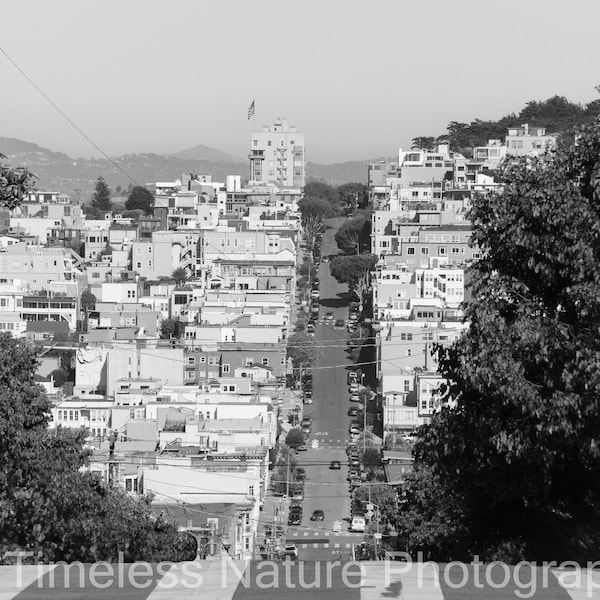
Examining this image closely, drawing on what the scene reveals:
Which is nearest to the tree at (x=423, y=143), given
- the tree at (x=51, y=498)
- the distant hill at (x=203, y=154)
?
the tree at (x=51, y=498)

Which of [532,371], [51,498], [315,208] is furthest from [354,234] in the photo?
[532,371]

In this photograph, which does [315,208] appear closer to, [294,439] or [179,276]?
[179,276]

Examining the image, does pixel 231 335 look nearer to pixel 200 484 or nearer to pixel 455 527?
pixel 200 484

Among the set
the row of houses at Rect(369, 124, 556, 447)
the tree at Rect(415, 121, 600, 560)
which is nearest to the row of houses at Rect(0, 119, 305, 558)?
the row of houses at Rect(369, 124, 556, 447)

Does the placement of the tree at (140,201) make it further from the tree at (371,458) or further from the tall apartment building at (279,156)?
the tree at (371,458)

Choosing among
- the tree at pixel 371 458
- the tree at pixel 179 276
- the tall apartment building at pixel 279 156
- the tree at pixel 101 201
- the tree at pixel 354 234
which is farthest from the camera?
the tall apartment building at pixel 279 156

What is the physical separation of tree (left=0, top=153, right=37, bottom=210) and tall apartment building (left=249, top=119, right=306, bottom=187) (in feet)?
187

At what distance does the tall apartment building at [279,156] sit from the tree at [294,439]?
3739 centimetres

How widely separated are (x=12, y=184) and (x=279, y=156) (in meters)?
58.0

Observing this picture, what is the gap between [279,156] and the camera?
63562 mm

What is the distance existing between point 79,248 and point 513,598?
1631 inches

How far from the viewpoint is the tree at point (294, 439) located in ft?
83.9

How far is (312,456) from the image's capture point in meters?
25.2

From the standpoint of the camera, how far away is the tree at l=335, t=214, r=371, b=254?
45406 mm
